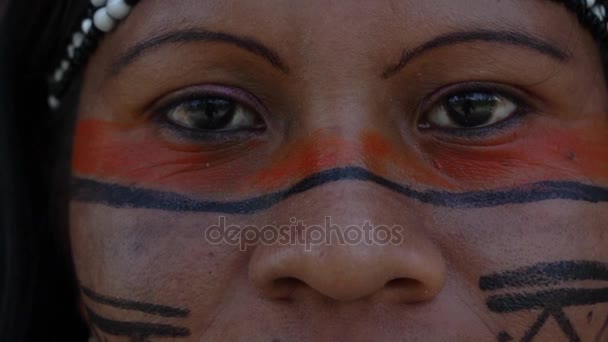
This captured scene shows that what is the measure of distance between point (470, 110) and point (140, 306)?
2.60 feet

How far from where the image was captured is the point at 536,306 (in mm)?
1351

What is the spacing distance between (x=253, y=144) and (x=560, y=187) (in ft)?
2.07

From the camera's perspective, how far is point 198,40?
4.85 feet

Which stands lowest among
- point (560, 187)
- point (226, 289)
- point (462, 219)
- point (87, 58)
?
point (226, 289)

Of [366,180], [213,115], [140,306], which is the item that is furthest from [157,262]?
[366,180]

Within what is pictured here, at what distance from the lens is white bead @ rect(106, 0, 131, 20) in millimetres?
1602

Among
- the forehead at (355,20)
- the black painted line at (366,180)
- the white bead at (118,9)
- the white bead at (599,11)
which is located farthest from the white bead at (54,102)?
the white bead at (599,11)

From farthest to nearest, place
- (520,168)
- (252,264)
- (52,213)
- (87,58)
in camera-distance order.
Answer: (52,213), (87,58), (520,168), (252,264)

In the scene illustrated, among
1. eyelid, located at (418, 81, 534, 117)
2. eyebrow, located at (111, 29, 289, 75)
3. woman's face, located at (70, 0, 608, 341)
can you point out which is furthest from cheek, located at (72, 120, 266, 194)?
eyelid, located at (418, 81, 534, 117)

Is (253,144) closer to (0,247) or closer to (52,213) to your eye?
(52,213)

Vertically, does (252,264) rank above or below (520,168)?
below

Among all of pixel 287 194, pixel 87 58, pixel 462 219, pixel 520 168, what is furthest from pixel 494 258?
pixel 87 58

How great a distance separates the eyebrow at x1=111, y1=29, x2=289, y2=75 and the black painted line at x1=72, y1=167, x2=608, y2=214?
249 millimetres

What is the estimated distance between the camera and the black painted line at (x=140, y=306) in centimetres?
141
